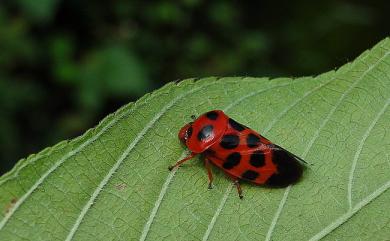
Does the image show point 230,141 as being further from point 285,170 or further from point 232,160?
point 285,170

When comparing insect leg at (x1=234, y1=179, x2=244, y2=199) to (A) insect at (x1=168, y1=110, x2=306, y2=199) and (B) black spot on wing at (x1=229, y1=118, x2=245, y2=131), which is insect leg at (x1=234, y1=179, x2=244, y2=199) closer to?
(A) insect at (x1=168, y1=110, x2=306, y2=199)

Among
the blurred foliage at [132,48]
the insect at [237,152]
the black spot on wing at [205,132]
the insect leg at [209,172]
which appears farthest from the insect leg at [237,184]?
the blurred foliage at [132,48]

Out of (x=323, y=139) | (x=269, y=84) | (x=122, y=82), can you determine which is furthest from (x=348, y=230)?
(x=122, y=82)

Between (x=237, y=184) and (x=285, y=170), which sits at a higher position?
(x=237, y=184)

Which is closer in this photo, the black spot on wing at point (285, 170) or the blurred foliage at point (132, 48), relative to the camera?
the black spot on wing at point (285, 170)

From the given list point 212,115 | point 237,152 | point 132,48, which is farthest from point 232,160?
point 132,48

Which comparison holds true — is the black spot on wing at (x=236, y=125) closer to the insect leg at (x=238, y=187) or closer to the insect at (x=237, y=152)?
the insect at (x=237, y=152)

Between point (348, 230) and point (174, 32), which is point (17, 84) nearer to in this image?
point (174, 32)
